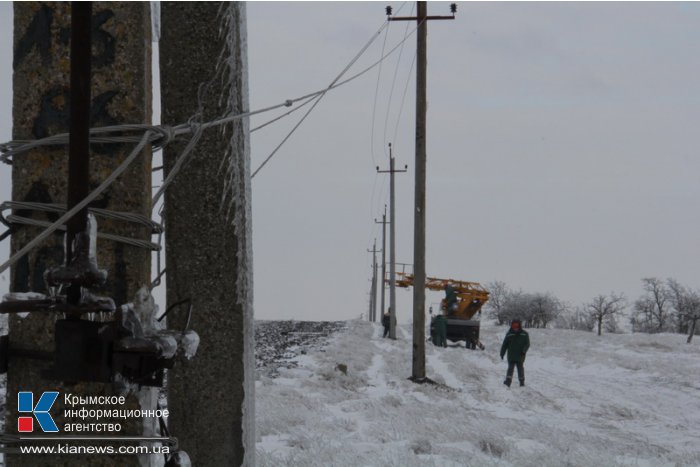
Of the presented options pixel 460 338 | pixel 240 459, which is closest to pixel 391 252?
pixel 460 338

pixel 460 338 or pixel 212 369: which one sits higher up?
pixel 212 369

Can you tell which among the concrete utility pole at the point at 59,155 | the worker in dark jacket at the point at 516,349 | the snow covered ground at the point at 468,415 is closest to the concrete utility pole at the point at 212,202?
the concrete utility pole at the point at 59,155

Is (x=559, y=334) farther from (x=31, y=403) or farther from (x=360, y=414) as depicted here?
(x=31, y=403)

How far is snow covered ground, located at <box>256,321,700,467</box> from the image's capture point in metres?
6.96

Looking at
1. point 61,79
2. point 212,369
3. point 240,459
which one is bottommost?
point 240,459

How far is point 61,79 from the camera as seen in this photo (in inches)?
99.3

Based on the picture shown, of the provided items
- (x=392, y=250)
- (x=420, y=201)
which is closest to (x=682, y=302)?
(x=392, y=250)

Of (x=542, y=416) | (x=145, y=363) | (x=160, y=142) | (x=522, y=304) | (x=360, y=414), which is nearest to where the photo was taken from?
(x=145, y=363)

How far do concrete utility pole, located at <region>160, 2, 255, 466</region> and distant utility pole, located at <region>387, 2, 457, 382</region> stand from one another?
13235mm

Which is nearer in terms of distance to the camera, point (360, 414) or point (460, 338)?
point (360, 414)

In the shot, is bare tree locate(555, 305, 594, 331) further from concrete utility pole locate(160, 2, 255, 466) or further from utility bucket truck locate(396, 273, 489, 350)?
concrete utility pole locate(160, 2, 255, 466)

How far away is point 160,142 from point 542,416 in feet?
34.9

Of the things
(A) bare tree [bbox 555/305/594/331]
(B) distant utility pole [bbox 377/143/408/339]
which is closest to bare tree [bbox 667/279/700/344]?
(A) bare tree [bbox 555/305/594/331]

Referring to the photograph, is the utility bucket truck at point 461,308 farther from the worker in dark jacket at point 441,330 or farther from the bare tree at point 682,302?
the bare tree at point 682,302
